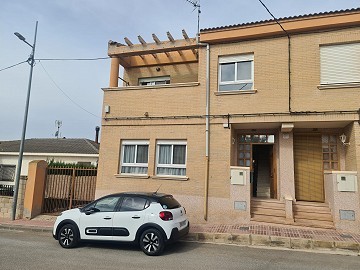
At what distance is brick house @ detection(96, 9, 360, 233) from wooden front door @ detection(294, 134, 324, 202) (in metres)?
0.04

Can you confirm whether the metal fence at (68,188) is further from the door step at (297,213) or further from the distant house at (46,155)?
the distant house at (46,155)

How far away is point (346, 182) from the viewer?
9.26 metres

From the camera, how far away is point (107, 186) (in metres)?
12.0

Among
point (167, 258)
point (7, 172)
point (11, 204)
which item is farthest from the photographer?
point (7, 172)

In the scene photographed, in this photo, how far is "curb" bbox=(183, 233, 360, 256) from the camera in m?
7.62

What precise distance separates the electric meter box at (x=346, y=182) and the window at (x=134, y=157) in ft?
23.4

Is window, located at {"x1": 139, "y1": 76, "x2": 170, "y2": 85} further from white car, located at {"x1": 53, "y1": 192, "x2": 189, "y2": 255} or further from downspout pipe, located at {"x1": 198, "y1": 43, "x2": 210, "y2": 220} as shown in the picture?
white car, located at {"x1": 53, "y1": 192, "x2": 189, "y2": 255}

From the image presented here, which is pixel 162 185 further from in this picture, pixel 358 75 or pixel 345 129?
pixel 358 75

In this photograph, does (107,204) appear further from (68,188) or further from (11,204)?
(11,204)

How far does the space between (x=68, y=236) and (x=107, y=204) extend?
144 cm

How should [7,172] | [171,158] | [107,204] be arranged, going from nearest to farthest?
[107,204] → [171,158] → [7,172]

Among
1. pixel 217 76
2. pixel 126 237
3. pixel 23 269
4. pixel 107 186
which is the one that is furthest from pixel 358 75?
pixel 23 269

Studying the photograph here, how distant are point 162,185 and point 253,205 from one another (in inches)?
142

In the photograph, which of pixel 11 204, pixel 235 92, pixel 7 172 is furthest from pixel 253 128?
pixel 7 172
